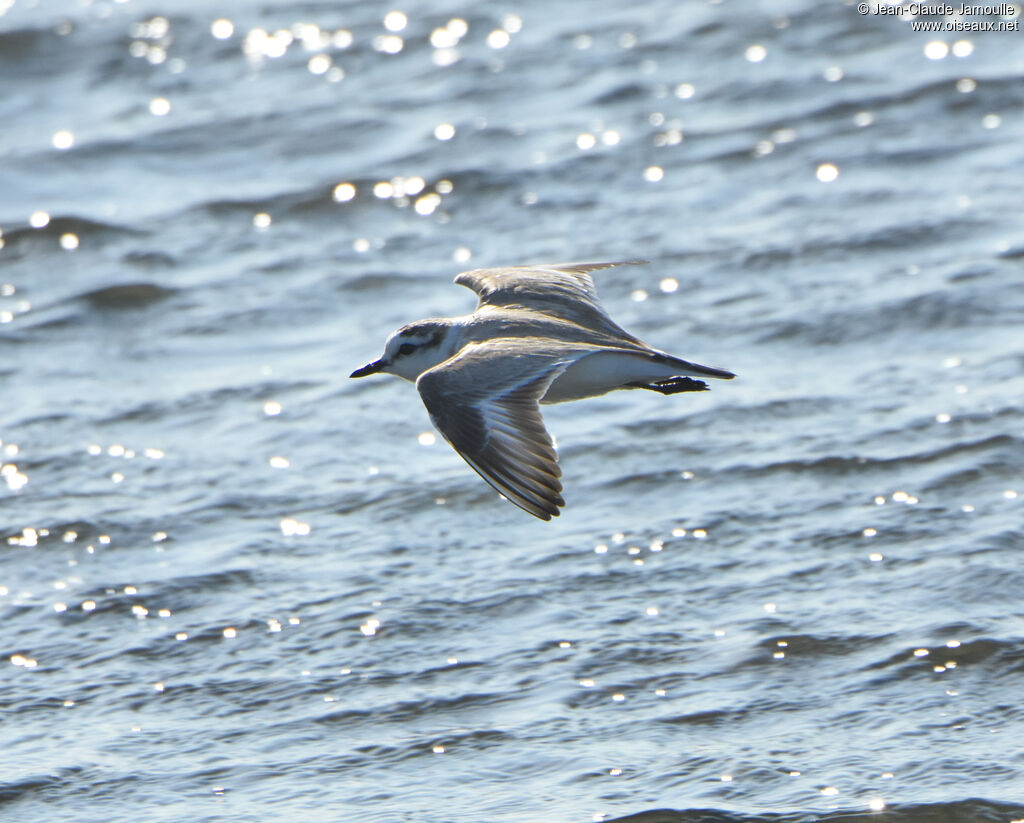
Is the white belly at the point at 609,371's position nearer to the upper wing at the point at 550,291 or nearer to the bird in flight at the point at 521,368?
the bird in flight at the point at 521,368

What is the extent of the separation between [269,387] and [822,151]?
442 cm

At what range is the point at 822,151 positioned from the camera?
11.3 metres

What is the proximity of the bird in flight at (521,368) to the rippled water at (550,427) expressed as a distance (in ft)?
3.21

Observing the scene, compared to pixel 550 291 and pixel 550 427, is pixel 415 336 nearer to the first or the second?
pixel 550 291

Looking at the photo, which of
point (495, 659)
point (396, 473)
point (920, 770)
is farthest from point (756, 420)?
point (920, 770)

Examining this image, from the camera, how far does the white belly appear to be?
614cm

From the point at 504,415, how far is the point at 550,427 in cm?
288

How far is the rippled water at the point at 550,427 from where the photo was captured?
19.3 ft

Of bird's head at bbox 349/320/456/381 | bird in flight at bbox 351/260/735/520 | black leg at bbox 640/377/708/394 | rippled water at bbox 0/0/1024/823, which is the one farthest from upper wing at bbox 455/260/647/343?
rippled water at bbox 0/0/1024/823

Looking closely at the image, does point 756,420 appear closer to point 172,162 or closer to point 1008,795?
point 1008,795

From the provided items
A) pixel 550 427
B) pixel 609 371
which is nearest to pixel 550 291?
pixel 609 371

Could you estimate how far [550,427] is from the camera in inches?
330

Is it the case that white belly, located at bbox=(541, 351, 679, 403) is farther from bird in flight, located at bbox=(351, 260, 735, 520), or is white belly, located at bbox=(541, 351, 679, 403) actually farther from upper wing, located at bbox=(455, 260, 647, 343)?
upper wing, located at bbox=(455, 260, 647, 343)

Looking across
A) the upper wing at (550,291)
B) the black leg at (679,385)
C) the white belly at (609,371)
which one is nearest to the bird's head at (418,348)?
the upper wing at (550,291)
